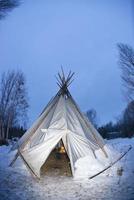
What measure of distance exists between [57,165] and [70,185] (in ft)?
9.22

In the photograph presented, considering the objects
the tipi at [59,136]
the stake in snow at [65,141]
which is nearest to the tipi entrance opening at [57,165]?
the stake in snow at [65,141]

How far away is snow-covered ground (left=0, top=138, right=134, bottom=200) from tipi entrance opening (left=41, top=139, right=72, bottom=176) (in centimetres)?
57

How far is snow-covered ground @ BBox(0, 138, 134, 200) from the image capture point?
24.1ft

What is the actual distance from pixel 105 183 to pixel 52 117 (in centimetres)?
318

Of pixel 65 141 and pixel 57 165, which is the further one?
pixel 57 165

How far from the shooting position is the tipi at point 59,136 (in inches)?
388

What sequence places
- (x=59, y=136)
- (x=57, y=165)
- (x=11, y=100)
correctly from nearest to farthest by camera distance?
(x=59, y=136)
(x=57, y=165)
(x=11, y=100)

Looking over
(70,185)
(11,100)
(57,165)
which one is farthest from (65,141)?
(11,100)

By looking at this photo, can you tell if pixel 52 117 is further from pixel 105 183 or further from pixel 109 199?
pixel 109 199

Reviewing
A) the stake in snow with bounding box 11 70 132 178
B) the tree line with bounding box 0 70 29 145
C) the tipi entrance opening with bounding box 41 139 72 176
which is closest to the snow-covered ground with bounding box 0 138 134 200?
the stake in snow with bounding box 11 70 132 178

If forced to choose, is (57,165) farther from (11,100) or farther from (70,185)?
(11,100)

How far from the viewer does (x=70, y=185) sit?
8438mm

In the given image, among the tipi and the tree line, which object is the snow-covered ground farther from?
the tree line

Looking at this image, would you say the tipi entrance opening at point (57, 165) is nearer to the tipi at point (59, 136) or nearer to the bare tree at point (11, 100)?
the tipi at point (59, 136)
